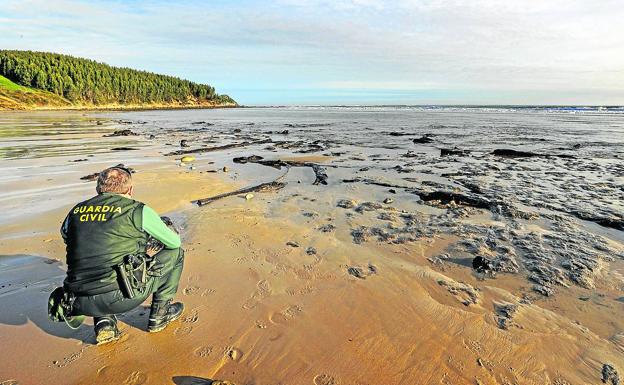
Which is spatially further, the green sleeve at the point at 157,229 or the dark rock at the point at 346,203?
the dark rock at the point at 346,203

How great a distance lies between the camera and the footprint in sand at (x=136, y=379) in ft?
9.61

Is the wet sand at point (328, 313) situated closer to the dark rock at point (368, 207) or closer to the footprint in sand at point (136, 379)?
the footprint in sand at point (136, 379)

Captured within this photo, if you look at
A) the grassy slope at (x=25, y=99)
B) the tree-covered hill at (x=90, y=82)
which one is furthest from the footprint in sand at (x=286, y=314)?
the tree-covered hill at (x=90, y=82)

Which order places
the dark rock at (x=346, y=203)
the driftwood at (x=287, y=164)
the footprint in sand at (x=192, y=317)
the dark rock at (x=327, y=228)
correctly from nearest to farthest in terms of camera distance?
the footprint in sand at (x=192, y=317) → the dark rock at (x=327, y=228) → the dark rock at (x=346, y=203) → the driftwood at (x=287, y=164)

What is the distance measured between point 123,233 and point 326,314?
7.76ft

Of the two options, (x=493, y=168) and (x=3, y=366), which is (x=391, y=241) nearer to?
(x=3, y=366)

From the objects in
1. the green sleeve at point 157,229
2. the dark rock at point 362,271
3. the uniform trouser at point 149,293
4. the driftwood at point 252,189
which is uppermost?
the green sleeve at point 157,229

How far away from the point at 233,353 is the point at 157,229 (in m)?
1.44

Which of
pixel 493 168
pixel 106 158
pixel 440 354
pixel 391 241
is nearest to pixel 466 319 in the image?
pixel 440 354

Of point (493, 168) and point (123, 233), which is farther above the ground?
point (123, 233)

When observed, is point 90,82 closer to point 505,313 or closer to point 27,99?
point 27,99

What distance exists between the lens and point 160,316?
11.8 feet

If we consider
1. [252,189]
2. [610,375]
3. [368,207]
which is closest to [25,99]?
[252,189]

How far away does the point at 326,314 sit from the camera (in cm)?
397
